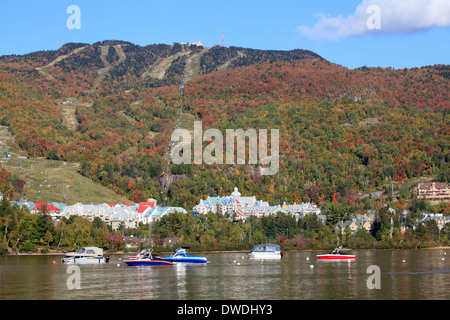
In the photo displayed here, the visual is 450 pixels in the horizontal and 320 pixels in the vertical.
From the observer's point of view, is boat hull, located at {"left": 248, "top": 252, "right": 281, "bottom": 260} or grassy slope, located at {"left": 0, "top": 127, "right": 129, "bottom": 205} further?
grassy slope, located at {"left": 0, "top": 127, "right": 129, "bottom": 205}

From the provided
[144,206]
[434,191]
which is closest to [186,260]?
[144,206]

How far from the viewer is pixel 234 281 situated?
223 feet

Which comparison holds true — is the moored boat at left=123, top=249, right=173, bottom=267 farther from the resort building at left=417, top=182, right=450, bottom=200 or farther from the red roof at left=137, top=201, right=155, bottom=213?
the resort building at left=417, top=182, right=450, bottom=200

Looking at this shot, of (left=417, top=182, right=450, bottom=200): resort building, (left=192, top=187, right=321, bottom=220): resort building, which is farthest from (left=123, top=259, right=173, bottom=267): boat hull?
(left=417, top=182, right=450, bottom=200): resort building

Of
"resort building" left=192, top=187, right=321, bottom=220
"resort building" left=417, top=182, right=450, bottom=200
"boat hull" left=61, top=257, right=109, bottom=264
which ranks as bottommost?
"boat hull" left=61, top=257, right=109, bottom=264

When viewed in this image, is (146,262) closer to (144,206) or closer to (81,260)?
(81,260)

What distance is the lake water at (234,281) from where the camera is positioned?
56781mm

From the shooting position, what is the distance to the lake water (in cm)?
5678

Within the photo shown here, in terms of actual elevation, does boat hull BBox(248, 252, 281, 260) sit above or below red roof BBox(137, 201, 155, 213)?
below

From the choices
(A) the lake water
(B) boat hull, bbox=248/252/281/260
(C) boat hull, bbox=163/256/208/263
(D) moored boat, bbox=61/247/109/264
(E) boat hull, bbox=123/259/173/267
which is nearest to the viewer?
(A) the lake water

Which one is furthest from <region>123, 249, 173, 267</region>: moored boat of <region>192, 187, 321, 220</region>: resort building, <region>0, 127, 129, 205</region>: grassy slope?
<region>0, 127, 129, 205</region>: grassy slope

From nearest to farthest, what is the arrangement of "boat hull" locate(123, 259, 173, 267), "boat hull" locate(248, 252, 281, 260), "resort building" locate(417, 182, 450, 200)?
1. "boat hull" locate(123, 259, 173, 267)
2. "boat hull" locate(248, 252, 281, 260)
3. "resort building" locate(417, 182, 450, 200)

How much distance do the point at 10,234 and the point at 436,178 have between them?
128 m

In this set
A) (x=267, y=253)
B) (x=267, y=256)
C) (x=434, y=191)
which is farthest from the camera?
(x=434, y=191)
